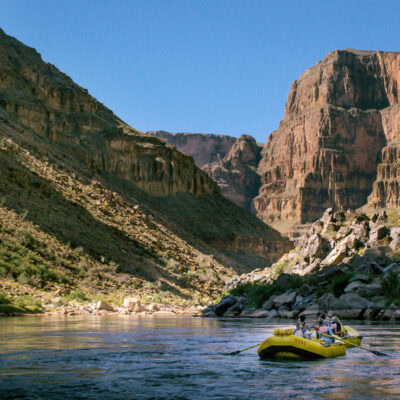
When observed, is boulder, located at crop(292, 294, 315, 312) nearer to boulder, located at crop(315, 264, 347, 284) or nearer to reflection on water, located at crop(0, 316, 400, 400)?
boulder, located at crop(315, 264, 347, 284)

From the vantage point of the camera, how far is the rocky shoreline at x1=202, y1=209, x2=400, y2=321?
3375 centimetres

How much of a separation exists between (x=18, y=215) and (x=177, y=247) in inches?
998

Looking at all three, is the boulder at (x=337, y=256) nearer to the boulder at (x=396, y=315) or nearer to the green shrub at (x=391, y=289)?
the green shrub at (x=391, y=289)

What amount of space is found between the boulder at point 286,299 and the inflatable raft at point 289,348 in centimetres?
2152

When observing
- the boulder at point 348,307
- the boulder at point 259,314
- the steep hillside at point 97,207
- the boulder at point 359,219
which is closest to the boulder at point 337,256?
the boulder at point 359,219

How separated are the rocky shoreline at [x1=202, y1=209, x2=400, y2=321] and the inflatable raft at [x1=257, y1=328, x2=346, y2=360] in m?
17.4

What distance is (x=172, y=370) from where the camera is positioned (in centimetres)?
1491

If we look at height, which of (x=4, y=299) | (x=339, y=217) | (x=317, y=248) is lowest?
(x=4, y=299)

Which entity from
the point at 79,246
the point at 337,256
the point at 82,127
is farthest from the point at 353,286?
the point at 82,127

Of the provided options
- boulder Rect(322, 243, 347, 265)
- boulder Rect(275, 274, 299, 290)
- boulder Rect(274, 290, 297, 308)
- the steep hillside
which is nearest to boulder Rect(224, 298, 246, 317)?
boulder Rect(275, 274, 299, 290)

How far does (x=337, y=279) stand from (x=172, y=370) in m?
23.2

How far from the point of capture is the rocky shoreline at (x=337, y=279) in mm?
33750

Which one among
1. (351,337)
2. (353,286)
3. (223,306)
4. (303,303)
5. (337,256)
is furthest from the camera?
(337,256)

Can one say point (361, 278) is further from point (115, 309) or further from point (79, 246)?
point (79, 246)
